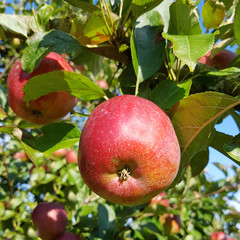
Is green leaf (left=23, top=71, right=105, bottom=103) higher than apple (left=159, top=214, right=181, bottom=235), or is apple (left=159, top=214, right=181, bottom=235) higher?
green leaf (left=23, top=71, right=105, bottom=103)

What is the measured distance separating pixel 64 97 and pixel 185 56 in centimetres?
48

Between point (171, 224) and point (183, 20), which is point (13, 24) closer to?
point (183, 20)

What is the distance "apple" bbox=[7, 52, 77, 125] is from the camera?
97cm

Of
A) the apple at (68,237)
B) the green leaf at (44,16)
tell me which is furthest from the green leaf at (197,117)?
the apple at (68,237)

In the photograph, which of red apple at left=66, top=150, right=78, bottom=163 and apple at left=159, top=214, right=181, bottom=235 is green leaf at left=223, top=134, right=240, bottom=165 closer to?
apple at left=159, top=214, right=181, bottom=235

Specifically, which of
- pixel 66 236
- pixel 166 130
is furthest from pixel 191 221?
pixel 166 130

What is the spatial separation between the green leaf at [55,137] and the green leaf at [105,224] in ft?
3.32

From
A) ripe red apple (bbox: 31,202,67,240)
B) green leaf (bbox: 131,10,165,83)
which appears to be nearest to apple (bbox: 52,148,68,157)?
ripe red apple (bbox: 31,202,67,240)

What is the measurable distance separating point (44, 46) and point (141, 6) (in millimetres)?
289

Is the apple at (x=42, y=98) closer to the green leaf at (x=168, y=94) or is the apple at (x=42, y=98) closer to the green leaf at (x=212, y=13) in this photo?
the green leaf at (x=168, y=94)

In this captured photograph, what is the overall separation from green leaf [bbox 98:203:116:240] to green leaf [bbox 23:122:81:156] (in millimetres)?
1013

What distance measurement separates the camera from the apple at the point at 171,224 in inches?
80.8

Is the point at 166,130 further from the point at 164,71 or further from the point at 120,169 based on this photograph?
the point at 164,71

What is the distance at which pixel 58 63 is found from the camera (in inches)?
38.8
